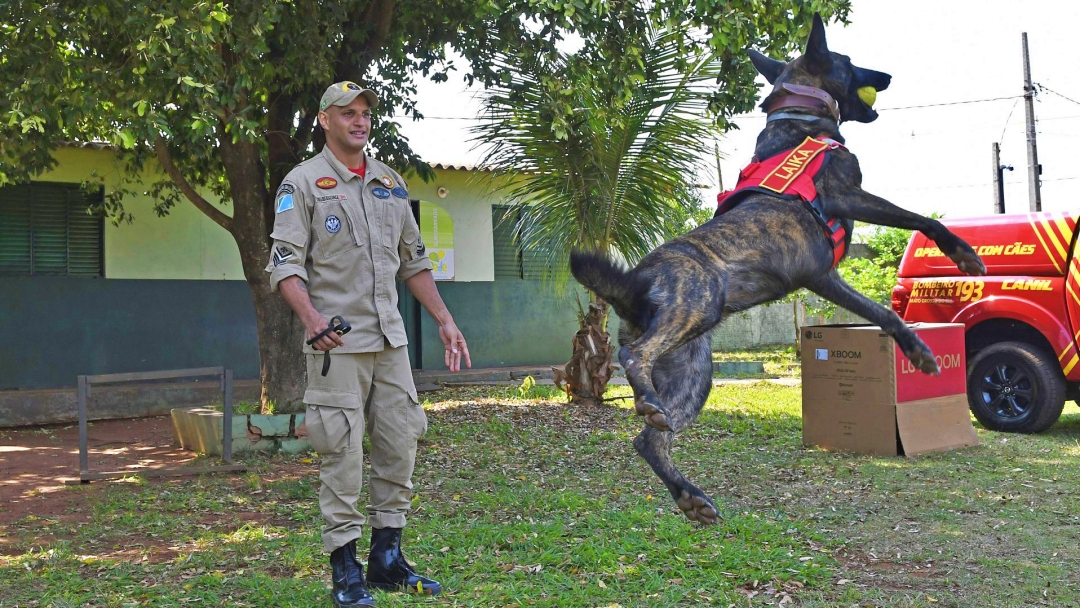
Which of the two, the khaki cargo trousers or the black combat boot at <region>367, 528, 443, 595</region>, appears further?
the black combat boot at <region>367, 528, 443, 595</region>

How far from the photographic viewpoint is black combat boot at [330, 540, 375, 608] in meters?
3.84

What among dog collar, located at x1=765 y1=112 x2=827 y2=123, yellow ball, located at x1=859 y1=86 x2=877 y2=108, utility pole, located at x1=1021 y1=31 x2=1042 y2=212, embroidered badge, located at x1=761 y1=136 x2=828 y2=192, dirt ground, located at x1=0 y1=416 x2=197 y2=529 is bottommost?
dirt ground, located at x1=0 y1=416 x2=197 y2=529

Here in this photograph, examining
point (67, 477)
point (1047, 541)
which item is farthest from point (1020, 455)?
point (67, 477)

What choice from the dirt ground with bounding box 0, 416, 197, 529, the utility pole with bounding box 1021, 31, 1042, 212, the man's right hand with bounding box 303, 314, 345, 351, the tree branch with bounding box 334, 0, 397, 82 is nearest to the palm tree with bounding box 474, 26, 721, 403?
the tree branch with bounding box 334, 0, 397, 82

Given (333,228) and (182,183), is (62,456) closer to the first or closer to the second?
(182,183)

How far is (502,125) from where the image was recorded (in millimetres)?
9258

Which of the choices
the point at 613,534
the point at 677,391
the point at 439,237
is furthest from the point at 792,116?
the point at 439,237

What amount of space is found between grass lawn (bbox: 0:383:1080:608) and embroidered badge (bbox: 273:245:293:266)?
4.83 ft

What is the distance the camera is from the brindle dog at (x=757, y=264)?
3576 millimetres

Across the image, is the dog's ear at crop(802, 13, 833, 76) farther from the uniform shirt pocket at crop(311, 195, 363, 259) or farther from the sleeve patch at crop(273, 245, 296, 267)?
the sleeve patch at crop(273, 245, 296, 267)

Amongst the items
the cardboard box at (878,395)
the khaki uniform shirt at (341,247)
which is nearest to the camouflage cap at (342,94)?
the khaki uniform shirt at (341,247)

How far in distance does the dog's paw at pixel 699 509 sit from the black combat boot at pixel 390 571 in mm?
1342

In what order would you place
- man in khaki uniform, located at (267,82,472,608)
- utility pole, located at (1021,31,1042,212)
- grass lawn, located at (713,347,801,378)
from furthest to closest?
utility pole, located at (1021,31,1042,212)
grass lawn, located at (713,347,801,378)
man in khaki uniform, located at (267,82,472,608)

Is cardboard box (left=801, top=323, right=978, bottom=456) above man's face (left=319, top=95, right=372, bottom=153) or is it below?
below
